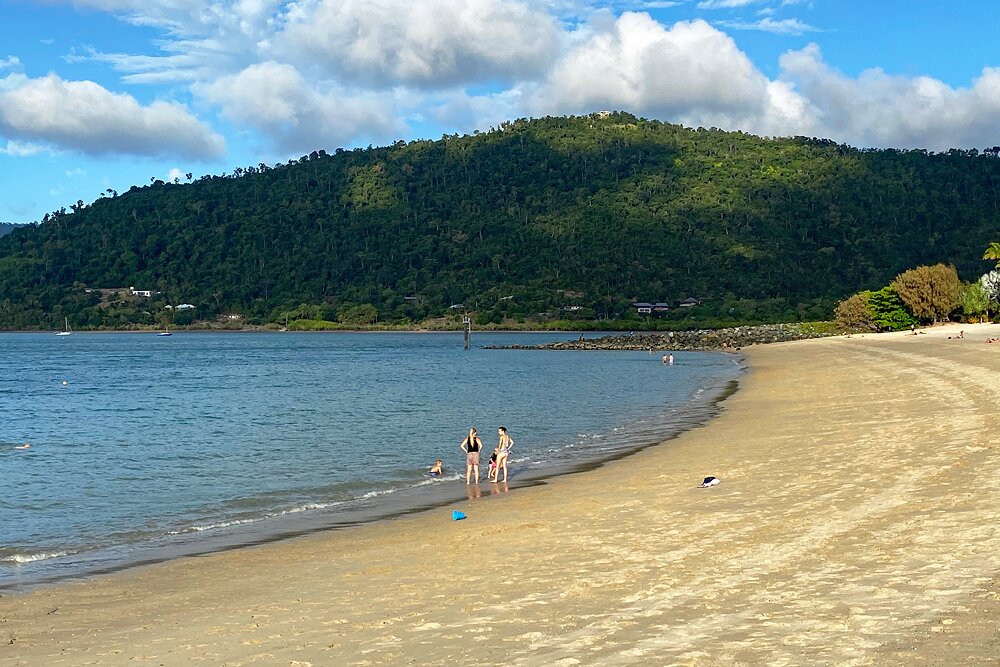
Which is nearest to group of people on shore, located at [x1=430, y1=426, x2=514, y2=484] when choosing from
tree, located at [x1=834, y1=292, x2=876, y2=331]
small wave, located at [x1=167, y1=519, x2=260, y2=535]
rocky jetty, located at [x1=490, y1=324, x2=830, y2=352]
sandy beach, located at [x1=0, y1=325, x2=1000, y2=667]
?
sandy beach, located at [x1=0, y1=325, x2=1000, y2=667]

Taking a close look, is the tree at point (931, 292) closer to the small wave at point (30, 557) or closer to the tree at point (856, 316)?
the tree at point (856, 316)

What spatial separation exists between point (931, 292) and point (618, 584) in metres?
101

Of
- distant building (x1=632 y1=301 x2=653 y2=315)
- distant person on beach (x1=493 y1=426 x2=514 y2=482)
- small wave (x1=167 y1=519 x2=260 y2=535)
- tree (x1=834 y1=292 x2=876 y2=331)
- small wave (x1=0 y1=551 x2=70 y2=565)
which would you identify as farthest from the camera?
distant building (x1=632 y1=301 x2=653 y2=315)

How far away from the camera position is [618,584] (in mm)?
10945

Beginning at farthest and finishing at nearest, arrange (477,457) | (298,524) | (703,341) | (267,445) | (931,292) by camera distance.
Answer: (703,341) < (931,292) < (267,445) < (477,457) < (298,524)

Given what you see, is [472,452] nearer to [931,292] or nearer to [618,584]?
[618,584]

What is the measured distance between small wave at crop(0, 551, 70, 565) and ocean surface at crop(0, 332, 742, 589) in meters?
0.07

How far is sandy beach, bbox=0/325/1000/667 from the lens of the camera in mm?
8531

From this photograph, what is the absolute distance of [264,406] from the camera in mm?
51156

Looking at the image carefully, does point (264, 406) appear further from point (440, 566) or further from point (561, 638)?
point (561, 638)

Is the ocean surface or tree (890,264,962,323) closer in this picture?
the ocean surface

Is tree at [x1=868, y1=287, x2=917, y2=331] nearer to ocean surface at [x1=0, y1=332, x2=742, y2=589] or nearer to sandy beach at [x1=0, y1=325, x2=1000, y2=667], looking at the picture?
ocean surface at [x1=0, y1=332, x2=742, y2=589]

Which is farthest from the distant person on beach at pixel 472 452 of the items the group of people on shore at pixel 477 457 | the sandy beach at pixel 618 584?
the sandy beach at pixel 618 584

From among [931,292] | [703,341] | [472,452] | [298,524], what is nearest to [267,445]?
[472,452]
